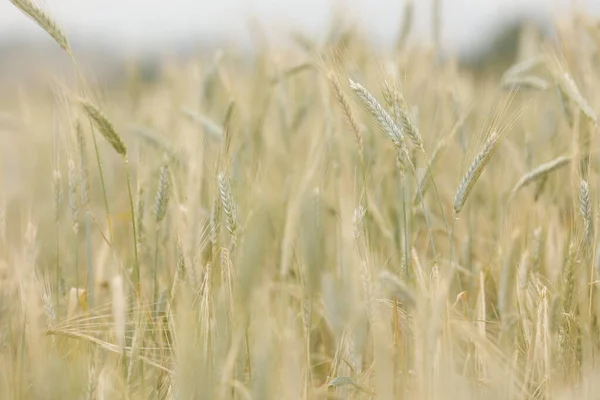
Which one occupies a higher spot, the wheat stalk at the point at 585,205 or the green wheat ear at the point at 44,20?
the green wheat ear at the point at 44,20

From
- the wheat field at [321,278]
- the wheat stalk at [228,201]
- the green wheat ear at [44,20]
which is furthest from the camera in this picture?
the green wheat ear at [44,20]

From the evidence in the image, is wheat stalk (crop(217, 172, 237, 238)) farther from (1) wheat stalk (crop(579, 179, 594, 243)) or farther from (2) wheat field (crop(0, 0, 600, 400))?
(1) wheat stalk (crop(579, 179, 594, 243))

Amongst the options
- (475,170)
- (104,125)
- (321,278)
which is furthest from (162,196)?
(475,170)

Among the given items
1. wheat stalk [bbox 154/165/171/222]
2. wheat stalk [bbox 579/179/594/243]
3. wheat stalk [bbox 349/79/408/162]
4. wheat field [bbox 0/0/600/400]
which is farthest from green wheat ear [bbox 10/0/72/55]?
wheat stalk [bbox 579/179/594/243]

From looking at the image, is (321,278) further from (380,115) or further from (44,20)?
(44,20)

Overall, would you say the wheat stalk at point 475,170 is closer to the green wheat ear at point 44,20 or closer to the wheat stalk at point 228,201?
the wheat stalk at point 228,201

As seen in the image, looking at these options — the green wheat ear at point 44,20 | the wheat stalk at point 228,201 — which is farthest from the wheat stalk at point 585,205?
the green wheat ear at point 44,20

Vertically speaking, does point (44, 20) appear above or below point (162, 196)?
above

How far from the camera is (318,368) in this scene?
1.66m

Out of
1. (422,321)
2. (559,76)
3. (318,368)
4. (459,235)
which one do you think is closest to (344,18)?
(459,235)

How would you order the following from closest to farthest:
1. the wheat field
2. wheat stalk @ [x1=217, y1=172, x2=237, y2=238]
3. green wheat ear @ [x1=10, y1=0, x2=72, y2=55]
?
the wheat field, wheat stalk @ [x1=217, y1=172, x2=237, y2=238], green wheat ear @ [x1=10, y1=0, x2=72, y2=55]

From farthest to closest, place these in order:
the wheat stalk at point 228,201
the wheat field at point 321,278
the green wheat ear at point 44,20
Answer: the green wheat ear at point 44,20 < the wheat stalk at point 228,201 < the wheat field at point 321,278

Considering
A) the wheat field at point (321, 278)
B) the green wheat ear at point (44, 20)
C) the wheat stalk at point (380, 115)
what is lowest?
the wheat field at point (321, 278)

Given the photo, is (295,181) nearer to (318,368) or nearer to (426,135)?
(318,368)
